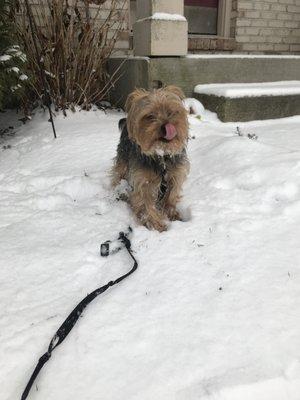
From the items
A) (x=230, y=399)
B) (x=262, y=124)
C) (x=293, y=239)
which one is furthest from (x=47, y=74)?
(x=230, y=399)

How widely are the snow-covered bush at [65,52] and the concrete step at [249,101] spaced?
1.73 m

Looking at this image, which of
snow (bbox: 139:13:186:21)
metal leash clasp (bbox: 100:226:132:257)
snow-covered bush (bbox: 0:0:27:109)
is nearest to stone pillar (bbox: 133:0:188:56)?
snow (bbox: 139:13:186:21)

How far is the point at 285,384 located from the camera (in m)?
1.59

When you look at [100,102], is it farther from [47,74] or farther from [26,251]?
[26,251]

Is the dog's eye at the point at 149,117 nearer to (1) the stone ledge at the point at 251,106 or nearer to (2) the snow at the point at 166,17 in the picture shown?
(1) the stone ledge at the point at 251,106

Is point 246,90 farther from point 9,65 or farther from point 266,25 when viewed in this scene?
point 266,25

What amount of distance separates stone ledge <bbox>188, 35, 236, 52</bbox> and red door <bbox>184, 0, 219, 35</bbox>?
28cm

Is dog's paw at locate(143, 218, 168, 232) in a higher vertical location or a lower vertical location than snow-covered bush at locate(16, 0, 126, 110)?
lower

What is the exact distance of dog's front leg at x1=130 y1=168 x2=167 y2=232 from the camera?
299 cm

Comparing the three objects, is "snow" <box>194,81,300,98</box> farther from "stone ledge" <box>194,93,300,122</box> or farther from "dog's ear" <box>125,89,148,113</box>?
"dog's ear" <box>125,89,148,113</box>

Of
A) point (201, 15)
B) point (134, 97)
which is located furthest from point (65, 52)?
point (201, 15)

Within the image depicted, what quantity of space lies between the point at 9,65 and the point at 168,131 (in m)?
2.95

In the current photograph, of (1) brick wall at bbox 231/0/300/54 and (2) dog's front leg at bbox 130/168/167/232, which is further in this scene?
(1) brick wall at bbox 231/0/300/54

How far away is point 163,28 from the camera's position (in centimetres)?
530
